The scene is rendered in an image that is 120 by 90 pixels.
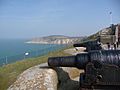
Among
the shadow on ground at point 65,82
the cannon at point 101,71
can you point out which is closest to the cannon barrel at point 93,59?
the cannon at point 101,71

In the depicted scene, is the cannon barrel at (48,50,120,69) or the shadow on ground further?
the shadow on ground

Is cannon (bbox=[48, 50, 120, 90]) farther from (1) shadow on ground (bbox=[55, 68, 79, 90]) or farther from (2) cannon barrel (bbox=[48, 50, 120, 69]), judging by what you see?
(1) shadow on ground (bbox=[55, 68, 79, 90])

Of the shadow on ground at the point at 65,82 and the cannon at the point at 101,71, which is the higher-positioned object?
the cannon at the point at 101,71

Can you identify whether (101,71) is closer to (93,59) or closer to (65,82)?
(93,59)

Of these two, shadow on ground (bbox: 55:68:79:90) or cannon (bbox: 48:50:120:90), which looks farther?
shadow on ground (bbox: 55:68:79:90)

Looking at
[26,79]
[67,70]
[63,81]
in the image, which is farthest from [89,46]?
[26,79]

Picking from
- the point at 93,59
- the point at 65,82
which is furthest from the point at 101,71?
the point at 65,82

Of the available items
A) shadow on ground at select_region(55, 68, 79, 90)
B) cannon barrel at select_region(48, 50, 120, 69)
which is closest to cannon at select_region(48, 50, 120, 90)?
cannon barrel at select_region(48, 50, 120, 69)

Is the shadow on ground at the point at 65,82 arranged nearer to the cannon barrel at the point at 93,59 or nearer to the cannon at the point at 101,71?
the cannon barrel at the point at 93,59

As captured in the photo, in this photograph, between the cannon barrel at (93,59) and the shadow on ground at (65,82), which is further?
the shadow on ground at (65,82)

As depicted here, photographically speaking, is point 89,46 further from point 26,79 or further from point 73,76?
point 26,79

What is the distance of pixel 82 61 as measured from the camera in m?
7.74

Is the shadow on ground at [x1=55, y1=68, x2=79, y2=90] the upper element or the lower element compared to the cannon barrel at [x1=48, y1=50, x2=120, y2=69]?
lower

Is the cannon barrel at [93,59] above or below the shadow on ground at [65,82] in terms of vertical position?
above
